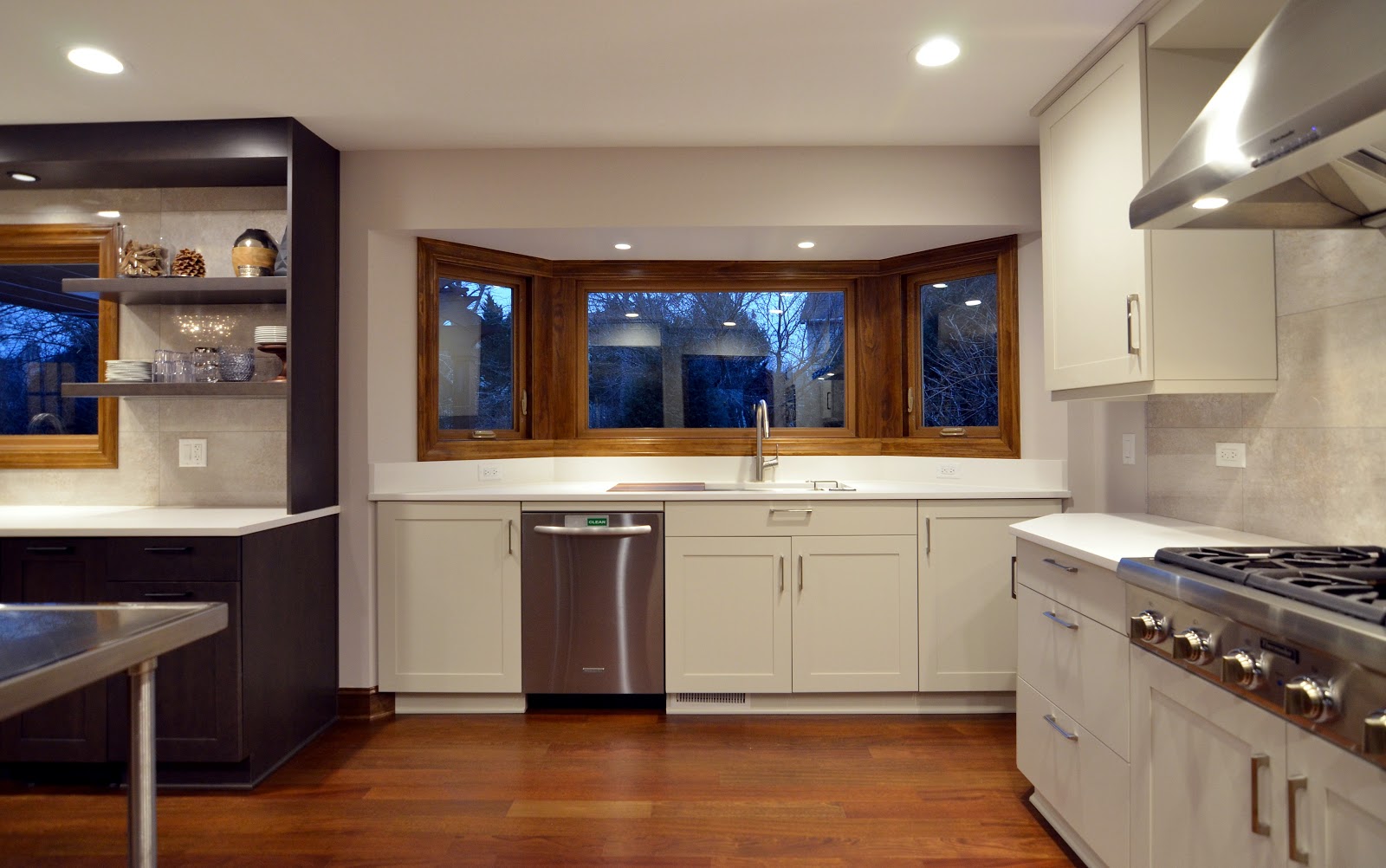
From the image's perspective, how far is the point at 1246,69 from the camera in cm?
140

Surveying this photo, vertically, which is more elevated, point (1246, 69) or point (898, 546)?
point (1246, 69)

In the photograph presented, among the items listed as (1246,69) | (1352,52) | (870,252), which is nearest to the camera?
(1352,52)

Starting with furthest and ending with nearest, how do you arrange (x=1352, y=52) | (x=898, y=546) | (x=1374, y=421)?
(x=898, y=546) → (x=1374, y=421) → (x=1352, y=52)

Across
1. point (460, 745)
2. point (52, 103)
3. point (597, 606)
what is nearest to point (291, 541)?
point (460, 745)

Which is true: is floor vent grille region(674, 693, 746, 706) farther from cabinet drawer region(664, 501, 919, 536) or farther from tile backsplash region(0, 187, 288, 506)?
tile backsplash region(0, 187, 288, 506)

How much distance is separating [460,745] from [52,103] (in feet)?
9.08

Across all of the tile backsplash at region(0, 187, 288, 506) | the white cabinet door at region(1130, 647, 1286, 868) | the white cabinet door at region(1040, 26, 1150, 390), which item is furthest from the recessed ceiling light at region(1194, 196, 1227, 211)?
the tile backsplash at region(0, 187, 288, 506)

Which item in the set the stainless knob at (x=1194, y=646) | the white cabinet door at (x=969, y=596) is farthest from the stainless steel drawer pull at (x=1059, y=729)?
the white cabinet door at (x=969, y=596)

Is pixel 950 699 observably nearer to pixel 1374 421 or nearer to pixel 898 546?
pixel 898 546

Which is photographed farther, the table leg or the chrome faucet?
the chrome faucet

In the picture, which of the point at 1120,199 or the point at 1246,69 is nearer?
Answer: the point at 1246,69

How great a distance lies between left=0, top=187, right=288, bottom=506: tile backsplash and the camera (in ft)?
9.95

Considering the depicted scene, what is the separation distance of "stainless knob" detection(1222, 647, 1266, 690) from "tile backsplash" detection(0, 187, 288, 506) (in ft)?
10.5

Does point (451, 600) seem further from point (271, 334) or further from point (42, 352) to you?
point (42, 352)
